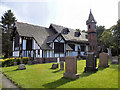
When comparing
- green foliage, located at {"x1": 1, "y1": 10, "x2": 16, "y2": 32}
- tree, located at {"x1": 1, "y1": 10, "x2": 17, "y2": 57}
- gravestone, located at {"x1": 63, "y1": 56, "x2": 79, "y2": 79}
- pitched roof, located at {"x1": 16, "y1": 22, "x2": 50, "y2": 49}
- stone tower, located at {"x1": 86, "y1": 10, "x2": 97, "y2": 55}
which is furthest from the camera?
green foliage, located at {"x1": 1, "y1": 10, "x2": 16, "y2": 32}

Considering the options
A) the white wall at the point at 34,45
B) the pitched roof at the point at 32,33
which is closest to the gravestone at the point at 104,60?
the pitched roof at the point at 32,33

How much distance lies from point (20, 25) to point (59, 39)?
1006 cm

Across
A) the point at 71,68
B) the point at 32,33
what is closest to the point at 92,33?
the point at 32,33

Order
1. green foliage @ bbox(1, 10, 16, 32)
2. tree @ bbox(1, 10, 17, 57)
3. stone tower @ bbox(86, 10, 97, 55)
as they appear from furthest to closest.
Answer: green foliage @ bbox(1, 10, 16, 32) < tree @ bbox(1, 10, 17, 57) < stone tower @ bbox(86, 10, 97, 55)

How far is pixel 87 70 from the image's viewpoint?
10.3 m

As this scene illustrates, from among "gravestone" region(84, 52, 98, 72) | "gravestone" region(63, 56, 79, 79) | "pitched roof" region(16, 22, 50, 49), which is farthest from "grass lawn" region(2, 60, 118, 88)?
"pitched roof" region(16, 22, 50, 49)

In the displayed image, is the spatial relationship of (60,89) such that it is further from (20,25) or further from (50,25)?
(50,25)

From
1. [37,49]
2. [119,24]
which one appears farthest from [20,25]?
[119,24]

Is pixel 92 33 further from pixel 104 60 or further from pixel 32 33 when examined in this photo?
pixel 104 60

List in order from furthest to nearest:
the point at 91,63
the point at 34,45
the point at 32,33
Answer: the point at 32,33, the point at 34,45, the point at 91,63

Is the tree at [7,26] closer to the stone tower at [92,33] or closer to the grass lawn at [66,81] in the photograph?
the stone tower at [92,33]

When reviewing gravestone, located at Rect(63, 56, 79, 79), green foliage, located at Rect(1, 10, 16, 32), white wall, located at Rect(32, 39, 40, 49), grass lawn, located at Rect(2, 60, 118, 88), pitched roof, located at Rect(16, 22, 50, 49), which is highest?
green foliage, located at Rect(1, 10, 16, 32)

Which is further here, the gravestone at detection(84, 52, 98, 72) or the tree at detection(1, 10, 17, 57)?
the tree at detection(1, 10, 17, 57)

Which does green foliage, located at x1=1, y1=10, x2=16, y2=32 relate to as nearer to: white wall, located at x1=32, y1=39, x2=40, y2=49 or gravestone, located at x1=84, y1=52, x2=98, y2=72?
white wall, located at x1=32, y1=39, x2=40, y2=49
